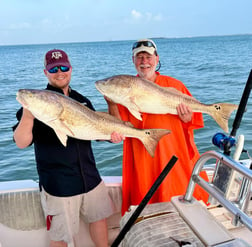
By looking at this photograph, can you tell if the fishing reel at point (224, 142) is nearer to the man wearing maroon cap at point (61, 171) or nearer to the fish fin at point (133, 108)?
the fish fin at point (133, 108)

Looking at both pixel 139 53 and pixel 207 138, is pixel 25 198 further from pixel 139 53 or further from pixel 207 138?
pixel 207 138

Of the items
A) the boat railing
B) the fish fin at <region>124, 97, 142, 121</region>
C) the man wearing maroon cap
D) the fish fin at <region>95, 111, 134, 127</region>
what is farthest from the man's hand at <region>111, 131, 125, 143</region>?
the boat railing

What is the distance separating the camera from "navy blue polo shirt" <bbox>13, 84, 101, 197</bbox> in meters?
2.89

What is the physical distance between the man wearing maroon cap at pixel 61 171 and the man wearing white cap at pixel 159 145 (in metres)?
0.43

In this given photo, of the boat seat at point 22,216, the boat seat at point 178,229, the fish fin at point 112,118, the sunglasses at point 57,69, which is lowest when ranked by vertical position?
the boat seat at point 22,216

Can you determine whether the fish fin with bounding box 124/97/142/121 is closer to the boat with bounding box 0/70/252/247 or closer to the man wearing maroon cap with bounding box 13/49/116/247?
the man wearing maroon cap with bounding box 13/49/116/247

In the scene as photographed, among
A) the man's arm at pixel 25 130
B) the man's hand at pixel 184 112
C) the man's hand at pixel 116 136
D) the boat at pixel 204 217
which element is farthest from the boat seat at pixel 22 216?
the man's hand at pixel 184 112

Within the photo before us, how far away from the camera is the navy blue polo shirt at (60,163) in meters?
2.89

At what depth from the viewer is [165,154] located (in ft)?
9.84

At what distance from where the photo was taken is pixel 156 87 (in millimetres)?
2893

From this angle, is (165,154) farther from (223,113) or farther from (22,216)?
(22,216)

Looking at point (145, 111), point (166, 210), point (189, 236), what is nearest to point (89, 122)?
point (145, 111)

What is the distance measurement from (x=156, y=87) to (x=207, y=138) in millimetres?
6362

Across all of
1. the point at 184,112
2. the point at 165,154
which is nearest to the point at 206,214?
the point at 165,154
